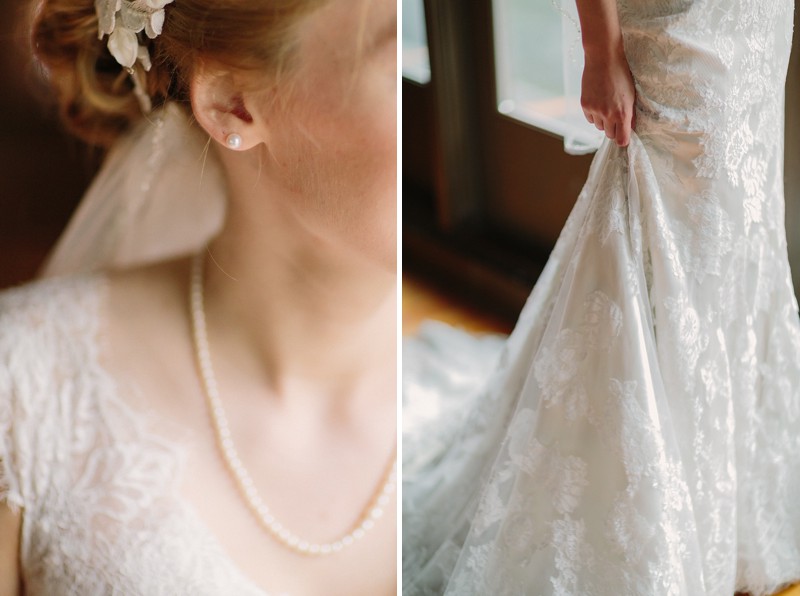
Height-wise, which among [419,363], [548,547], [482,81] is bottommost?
[548,547]

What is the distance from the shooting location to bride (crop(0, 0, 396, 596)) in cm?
61

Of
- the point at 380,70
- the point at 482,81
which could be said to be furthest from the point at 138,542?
the point at 482,81

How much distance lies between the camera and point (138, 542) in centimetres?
65

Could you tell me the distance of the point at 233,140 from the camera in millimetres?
645

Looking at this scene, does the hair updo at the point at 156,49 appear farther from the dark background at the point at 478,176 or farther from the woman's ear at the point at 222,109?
the dark background at the point at 478,176

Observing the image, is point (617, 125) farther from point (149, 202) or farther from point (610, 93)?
point (149, 202)

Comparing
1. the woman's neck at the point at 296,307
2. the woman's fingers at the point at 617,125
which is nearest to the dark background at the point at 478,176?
the woman's fingers at the point at 617,125

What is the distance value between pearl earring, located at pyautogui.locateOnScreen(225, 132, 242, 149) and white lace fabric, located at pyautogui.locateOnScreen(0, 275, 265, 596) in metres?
0.15

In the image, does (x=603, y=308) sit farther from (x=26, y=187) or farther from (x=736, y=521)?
(x=26, y=187)

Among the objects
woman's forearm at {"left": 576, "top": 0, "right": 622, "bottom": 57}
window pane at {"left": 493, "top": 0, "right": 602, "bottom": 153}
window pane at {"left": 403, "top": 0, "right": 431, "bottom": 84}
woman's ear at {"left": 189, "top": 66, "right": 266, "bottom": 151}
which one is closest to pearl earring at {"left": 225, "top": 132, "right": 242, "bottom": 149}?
woman's ear at {"left": 189, "top": 66, "right": 266, "bottom": 151}

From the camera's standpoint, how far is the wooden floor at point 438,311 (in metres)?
2.31

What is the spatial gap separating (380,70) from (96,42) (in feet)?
0.68

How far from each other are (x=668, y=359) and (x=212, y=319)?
26.3 inches

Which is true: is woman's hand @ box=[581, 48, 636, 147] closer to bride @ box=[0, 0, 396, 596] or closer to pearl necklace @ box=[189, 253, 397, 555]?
bride @ box=[0, 0, 396, 596]
